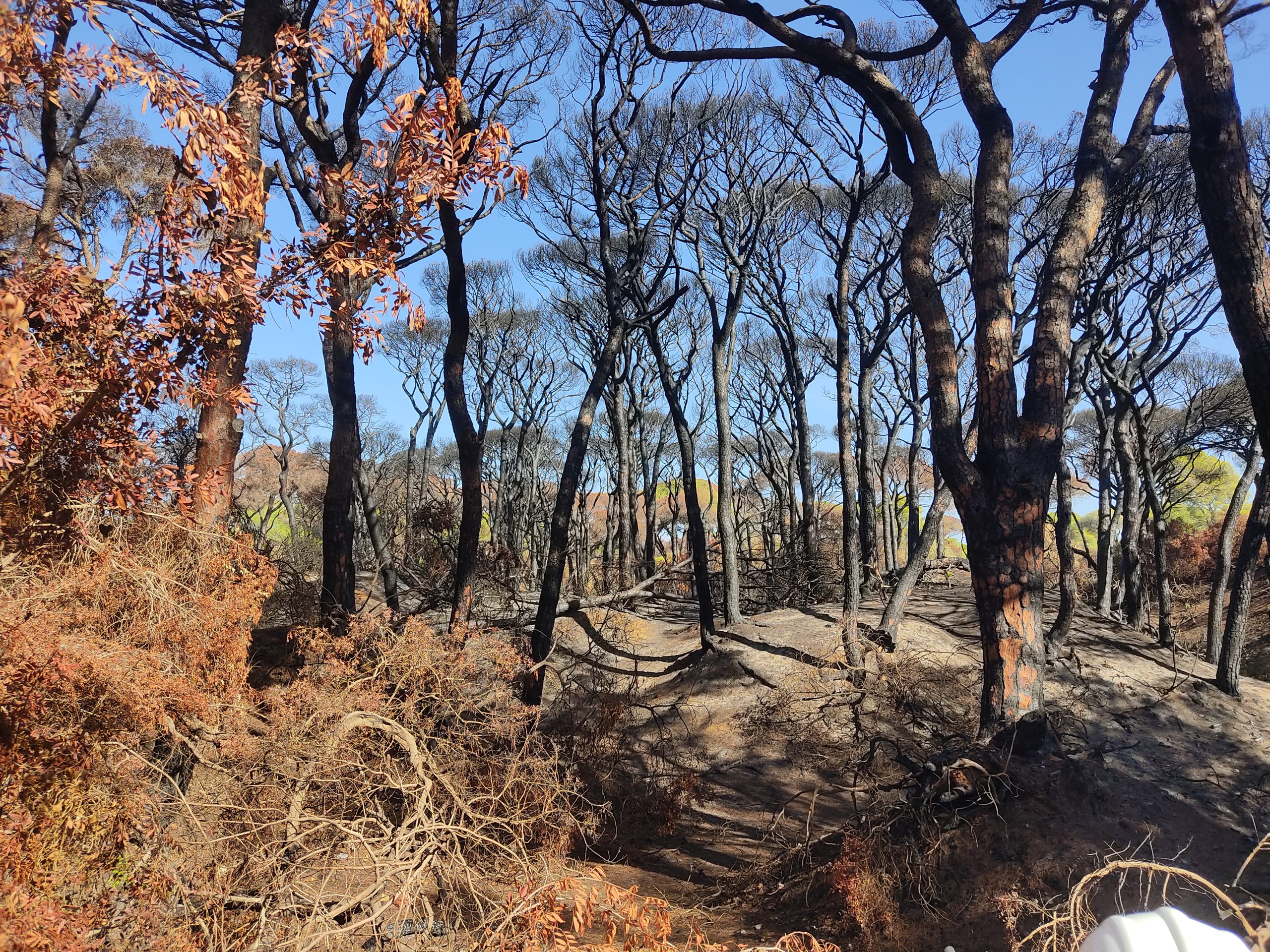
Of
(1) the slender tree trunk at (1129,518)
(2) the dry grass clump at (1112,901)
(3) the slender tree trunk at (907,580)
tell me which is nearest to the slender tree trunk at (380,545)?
(3) the slender tree trunk at (907,580)

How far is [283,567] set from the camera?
10023mm

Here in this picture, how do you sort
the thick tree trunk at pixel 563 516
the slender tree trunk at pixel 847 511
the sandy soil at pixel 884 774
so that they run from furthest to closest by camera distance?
the slender tree trunk at pixel 847 511 < the thick tree trunk at pixel 563 516 < the sandy soil at pixel 884 774

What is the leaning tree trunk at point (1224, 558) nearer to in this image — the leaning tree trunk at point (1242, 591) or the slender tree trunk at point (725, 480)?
the leaning tree trunk at point (1242, 591)

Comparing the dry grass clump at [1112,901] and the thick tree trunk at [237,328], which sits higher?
the thick tree trunk at [237,328]

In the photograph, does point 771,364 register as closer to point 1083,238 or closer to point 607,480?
point 607,480

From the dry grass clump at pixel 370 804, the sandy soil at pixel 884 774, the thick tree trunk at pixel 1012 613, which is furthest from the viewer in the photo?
the thick tree trunk at pixel 1012 613

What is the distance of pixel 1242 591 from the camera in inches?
370

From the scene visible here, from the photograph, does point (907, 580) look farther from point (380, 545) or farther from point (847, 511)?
point (380, 545)

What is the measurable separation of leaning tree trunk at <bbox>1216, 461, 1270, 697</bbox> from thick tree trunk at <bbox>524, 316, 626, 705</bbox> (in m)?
7.21

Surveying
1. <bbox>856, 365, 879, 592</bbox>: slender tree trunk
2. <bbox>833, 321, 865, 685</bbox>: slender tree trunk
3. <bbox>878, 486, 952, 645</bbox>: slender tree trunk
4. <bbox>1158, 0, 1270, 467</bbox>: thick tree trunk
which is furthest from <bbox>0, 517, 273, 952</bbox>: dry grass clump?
<bbox>856, 365, 879, 592</bbox>: slender tree trunk

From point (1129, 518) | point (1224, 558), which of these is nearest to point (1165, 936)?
point (1224, 558)

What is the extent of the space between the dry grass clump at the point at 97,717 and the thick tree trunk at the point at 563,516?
13.4 feet

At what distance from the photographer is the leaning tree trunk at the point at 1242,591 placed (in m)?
8.89

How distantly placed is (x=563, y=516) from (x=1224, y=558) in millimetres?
8315
